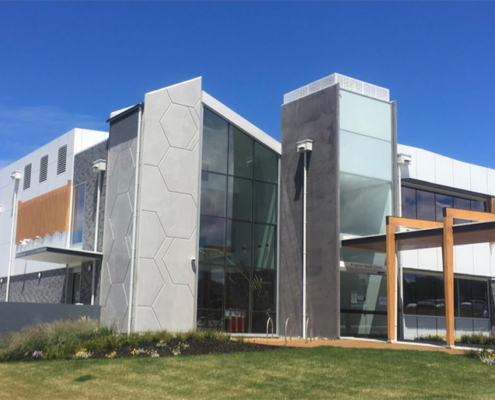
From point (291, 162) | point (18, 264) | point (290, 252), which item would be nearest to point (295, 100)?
point (291, 162)

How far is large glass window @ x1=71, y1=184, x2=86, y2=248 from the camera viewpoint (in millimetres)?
24438

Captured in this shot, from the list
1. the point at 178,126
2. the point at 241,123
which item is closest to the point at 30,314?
the point at 178,126

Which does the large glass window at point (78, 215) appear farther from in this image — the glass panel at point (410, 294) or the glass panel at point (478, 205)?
the glass panel at point (478, 205)

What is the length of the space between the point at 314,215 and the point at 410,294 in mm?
5786

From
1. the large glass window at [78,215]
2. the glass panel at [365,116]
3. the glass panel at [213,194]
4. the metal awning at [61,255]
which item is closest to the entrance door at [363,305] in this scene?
the glass panel at [213,194]

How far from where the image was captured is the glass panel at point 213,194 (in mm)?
21797

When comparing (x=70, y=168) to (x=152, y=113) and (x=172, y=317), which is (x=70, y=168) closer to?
(x=152, y=113)


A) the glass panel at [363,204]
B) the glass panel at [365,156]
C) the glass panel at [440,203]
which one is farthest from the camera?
the glass panel at [440,203]

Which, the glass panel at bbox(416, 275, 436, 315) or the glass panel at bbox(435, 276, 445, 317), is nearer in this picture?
the glass panel at bbox(416, 275, 436, 315)

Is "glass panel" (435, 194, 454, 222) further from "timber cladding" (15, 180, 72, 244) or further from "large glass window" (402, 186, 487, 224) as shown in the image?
"timber cladding" (15, 180, 72, 244)

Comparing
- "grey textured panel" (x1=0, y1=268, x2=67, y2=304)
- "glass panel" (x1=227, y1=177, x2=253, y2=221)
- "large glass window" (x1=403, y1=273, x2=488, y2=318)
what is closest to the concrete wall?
"glass panel" (x1=227, y1=177, x2=253, y2=221)

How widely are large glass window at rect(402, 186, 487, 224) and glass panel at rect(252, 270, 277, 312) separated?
6.23 meters

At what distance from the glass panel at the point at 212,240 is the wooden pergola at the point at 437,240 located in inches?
166

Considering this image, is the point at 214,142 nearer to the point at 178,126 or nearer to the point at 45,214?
the point at 178,126
